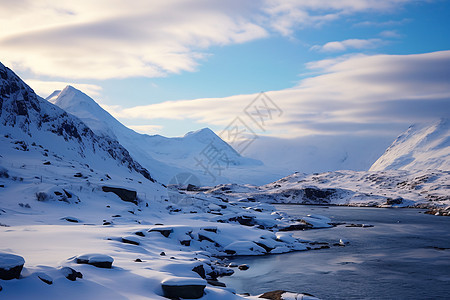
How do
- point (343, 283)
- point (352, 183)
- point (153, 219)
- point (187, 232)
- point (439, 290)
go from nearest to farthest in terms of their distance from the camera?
point (439, 290), point (343, 283), point (187, 232), point (153, 219), point (352, 183)

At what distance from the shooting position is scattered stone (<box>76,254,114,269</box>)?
1628cm

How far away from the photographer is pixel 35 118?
300ft

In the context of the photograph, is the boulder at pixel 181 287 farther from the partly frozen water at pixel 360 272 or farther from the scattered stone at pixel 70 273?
the partly frozen water at pixel 360 272

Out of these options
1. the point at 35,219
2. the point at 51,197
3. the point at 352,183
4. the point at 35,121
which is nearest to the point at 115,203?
the point at 51,197

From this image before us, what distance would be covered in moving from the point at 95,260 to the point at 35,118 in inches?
3378

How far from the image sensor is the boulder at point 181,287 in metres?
15.3

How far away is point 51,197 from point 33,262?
2816cm

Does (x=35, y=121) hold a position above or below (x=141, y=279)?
above

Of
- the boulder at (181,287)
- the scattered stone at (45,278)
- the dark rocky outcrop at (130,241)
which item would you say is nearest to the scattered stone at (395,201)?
the dark rocky outcrop at (130,241)

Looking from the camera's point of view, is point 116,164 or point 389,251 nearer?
point 389,251

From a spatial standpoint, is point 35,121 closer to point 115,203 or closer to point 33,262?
point 115,203

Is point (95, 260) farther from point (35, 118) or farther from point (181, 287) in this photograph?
point (35, 118)

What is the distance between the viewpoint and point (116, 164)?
10225 cm

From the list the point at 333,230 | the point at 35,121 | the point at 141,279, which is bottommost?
the point at 333,230
